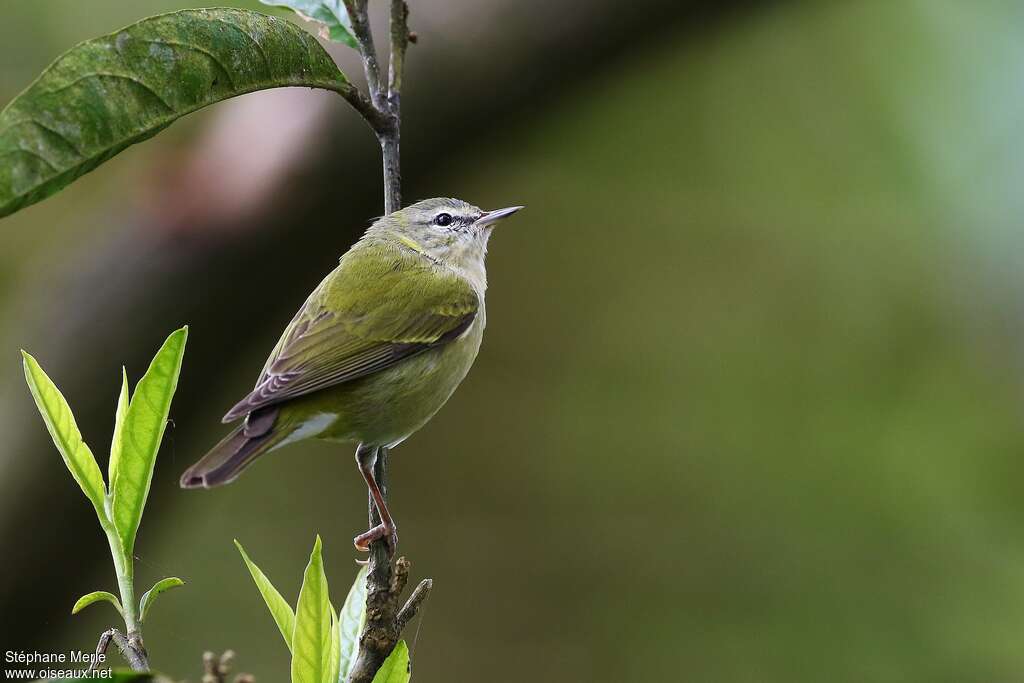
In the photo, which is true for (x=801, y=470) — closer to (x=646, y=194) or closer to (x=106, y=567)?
(x=646, y=194)

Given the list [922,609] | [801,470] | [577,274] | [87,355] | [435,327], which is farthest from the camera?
[577,274]

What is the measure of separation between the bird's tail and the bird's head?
112cm

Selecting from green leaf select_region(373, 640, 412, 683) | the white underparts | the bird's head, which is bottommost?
the white underparts

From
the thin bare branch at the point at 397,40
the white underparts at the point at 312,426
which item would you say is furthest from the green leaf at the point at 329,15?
the white underparts at the point at 312,426

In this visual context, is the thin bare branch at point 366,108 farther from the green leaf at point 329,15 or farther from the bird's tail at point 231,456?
the bird's tail at point 231,456

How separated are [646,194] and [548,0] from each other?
1.36 metres

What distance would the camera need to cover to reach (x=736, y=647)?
5227 millimetres

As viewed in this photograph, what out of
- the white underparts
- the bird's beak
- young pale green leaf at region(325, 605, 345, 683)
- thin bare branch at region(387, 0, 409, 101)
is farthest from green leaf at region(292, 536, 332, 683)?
the bird's beak

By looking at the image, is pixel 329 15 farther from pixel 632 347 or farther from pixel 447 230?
pixel 632 347

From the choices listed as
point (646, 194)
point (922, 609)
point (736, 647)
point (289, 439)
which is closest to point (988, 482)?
point (922, 609)

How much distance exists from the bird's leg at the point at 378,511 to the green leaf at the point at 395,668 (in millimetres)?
215

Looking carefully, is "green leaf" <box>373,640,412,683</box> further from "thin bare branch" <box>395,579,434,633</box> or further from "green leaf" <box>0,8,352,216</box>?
"green leaf" <box>0,8,352,216</box>

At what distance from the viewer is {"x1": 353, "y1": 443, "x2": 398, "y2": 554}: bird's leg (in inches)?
68.0

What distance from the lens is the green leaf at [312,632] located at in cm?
138
